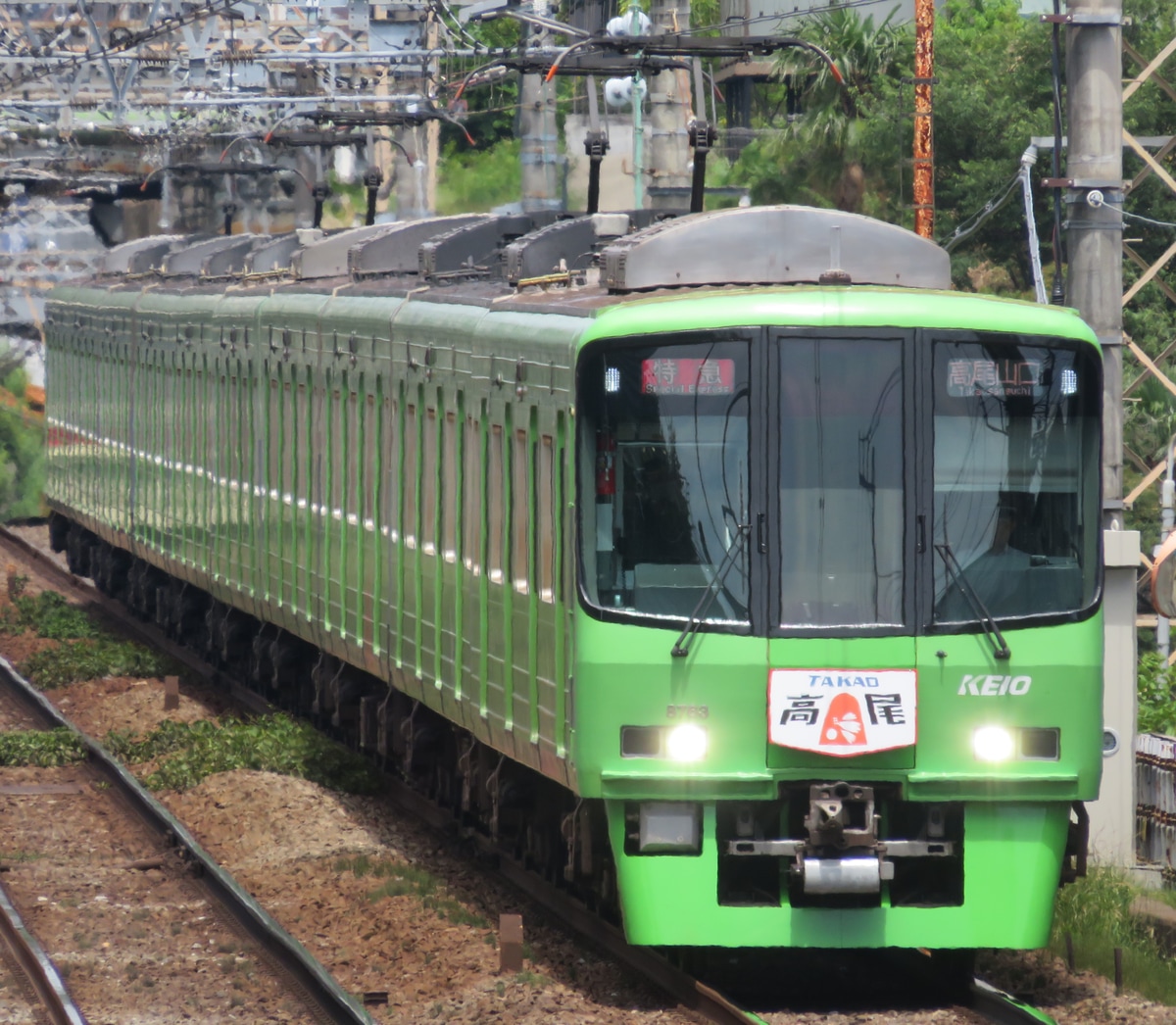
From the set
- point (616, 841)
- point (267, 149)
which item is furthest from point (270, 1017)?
point (267, 149)

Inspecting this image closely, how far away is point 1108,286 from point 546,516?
2.88 m

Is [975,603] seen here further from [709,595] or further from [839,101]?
[839,101]

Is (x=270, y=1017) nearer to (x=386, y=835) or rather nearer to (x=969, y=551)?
(x=969, y=551)

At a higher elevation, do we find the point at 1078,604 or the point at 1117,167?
the point at 1117,167

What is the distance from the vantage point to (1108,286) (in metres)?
11.3

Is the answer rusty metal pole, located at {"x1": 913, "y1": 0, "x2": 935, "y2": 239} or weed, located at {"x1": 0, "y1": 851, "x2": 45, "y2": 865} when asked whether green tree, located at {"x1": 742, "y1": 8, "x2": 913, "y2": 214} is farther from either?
weed, located at {"x1": 0, "y1": 851, "x2": 45, "y2": 865}

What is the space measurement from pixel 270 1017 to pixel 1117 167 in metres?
5.18

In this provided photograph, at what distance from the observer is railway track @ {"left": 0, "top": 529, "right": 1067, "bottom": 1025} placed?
9.11 metres

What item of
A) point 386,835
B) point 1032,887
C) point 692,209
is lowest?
point 386,835

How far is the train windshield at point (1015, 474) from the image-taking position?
9.33m

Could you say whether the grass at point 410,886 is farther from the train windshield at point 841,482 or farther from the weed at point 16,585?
the weed at point 16,585

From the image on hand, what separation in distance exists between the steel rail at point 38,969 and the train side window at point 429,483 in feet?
8.67

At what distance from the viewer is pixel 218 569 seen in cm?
1898

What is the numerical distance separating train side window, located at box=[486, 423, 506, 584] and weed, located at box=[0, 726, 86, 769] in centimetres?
604
